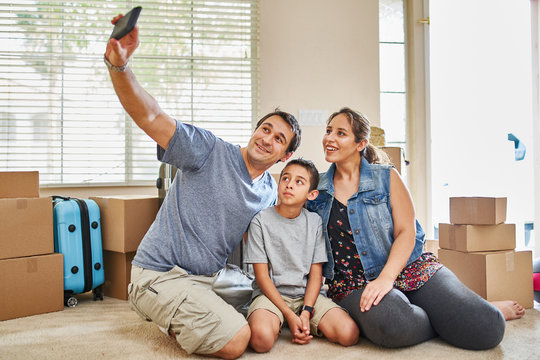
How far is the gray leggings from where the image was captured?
155 centimetres

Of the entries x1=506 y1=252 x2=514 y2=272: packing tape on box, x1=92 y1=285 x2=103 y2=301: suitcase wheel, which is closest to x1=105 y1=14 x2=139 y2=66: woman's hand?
x1=92 y1=285 x2=103 y2=301: suitcase wheel

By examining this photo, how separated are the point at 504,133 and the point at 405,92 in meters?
0.83

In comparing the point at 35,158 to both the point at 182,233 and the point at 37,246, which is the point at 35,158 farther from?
the point at 182,233

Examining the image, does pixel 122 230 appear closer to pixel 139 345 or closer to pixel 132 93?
pixel 139 345

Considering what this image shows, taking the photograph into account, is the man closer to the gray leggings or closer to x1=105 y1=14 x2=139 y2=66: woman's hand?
x1=105 y1=14 x2=139 y2=66: woman's hand

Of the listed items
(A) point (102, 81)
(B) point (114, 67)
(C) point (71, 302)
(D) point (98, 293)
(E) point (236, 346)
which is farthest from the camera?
(A) point (102, 81)

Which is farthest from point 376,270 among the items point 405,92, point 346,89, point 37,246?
point 405,92

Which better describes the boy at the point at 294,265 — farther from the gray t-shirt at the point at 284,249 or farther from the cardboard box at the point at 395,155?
the cardboard box at the point at 395,155

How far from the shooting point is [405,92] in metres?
3.67

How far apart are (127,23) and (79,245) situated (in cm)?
148

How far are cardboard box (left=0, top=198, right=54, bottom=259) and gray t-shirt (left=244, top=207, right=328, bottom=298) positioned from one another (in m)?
1.05

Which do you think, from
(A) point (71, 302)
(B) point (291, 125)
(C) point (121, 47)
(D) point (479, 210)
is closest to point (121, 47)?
(C) point (121, 47)

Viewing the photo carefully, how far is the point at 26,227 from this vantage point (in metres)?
2.13

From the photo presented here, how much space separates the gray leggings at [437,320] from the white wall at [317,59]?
177 centimetres
